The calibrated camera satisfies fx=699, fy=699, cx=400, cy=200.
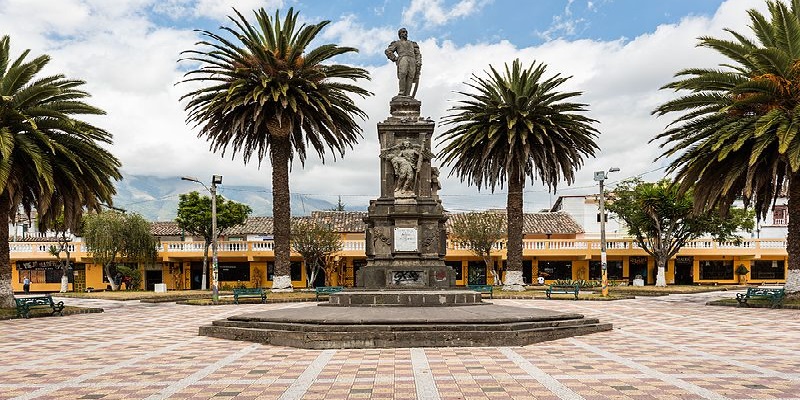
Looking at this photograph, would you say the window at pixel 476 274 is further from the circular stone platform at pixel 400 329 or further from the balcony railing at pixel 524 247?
the circular stone platform at pixel 400 329

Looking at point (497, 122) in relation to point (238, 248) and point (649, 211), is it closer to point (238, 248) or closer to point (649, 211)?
point (649, 211)

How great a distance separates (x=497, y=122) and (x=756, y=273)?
26.0 meters

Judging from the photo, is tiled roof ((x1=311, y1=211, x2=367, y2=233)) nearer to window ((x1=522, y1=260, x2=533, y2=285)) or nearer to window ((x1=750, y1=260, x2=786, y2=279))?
window ((x1=522, y1=260, x2=533, y2=285))

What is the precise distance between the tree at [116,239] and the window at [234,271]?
4838mm

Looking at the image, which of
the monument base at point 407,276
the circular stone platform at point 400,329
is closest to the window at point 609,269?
the monument base at point 407,276

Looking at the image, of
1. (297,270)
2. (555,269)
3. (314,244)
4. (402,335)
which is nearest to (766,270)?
(555,269)

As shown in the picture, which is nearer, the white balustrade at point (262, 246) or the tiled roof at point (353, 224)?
the white balustrade at point (262, 246)

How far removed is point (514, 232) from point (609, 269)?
653 inches

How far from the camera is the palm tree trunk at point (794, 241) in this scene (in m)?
26.5

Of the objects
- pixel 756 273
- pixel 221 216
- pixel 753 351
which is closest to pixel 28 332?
pixel 753 351

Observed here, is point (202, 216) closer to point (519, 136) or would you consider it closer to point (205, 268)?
point (205, 268)

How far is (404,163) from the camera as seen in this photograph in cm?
2206

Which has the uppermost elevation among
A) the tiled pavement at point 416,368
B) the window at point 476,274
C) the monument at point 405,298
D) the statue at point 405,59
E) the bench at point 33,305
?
the statue at point 405,59

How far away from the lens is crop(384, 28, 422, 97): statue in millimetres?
23531
